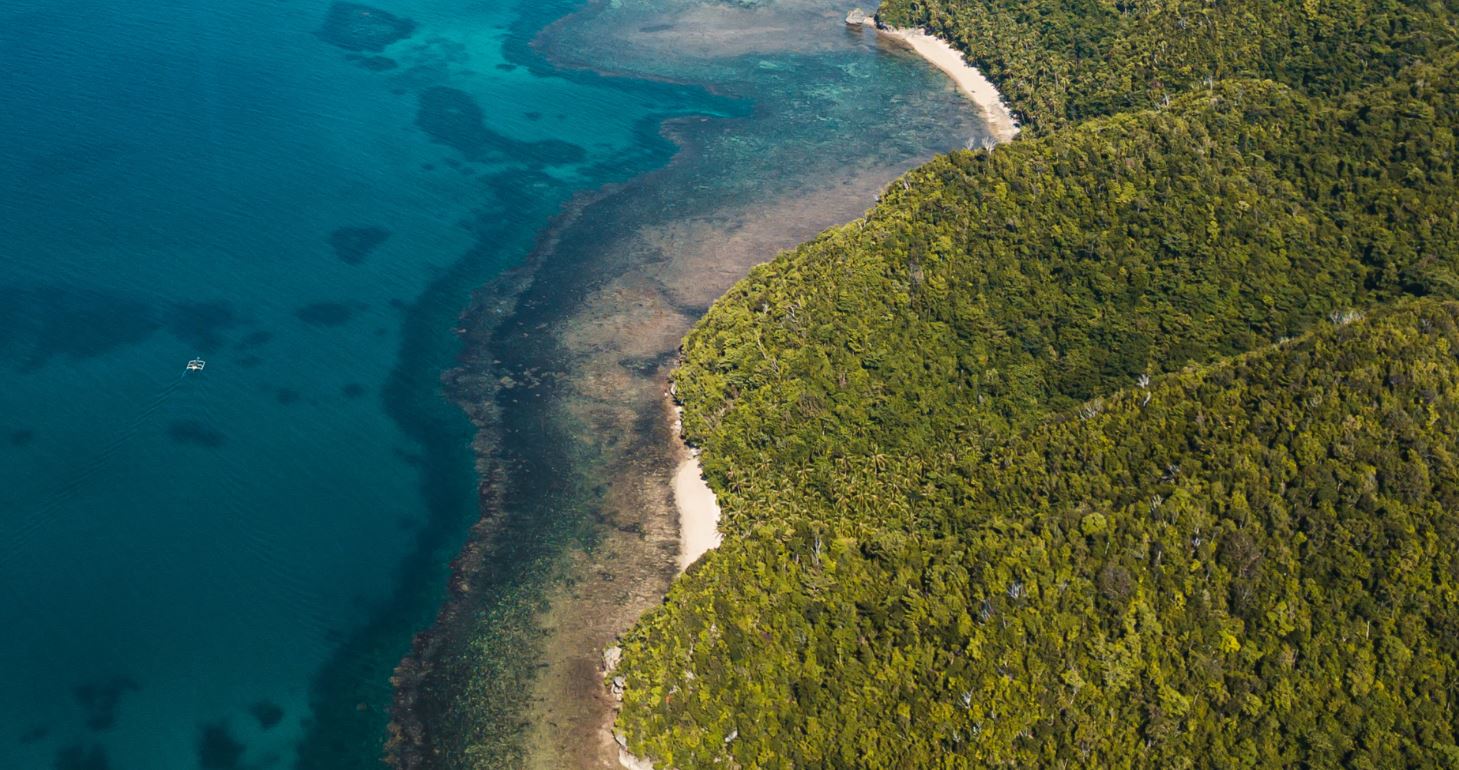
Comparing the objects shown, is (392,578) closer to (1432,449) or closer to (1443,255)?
(1432,449)

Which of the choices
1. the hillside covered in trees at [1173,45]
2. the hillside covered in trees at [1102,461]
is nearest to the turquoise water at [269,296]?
the hillside covered in trees at [1173,45]

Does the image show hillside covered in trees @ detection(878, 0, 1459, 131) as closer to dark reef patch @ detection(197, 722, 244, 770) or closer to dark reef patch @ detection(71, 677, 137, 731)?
dark reef patch @ detection(197, 722, 244, 770)

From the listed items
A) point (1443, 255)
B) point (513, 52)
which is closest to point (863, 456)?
point (1443, 255)

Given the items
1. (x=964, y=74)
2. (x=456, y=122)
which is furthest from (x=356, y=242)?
(x=964, y=74)

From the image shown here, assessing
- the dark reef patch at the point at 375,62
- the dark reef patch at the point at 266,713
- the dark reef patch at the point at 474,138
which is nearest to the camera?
the dark reef patch at the point at 266,713

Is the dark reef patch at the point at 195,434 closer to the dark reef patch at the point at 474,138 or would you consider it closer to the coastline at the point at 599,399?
the coastline at the point at 599,399
